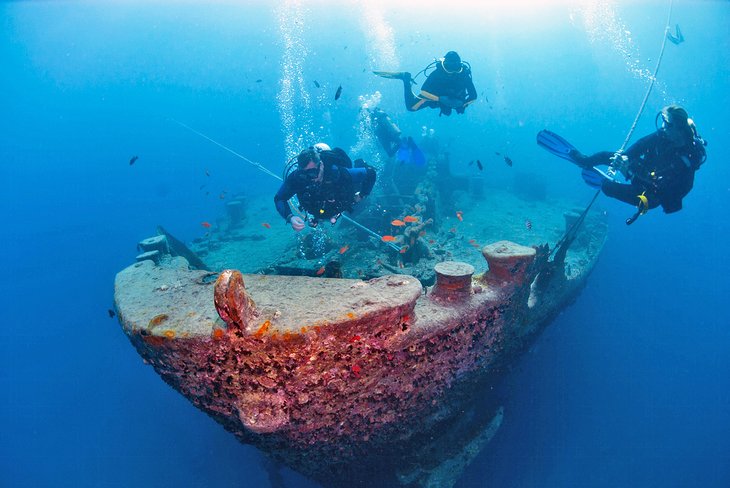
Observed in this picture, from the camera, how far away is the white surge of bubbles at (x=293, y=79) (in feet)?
247

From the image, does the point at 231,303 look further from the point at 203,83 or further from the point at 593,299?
the point at 203,83

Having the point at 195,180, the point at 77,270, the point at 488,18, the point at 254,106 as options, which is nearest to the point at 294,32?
the point at 254,106

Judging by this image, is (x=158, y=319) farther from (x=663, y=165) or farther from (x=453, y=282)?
(x=663, y=165)

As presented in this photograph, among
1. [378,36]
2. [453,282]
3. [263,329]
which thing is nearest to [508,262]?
[453,282]

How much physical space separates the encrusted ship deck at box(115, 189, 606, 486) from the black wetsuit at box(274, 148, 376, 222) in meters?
2.11

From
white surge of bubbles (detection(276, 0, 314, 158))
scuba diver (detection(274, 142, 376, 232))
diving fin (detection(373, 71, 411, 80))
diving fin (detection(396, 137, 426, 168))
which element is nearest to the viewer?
scuba diver (detection(274, 142, 376, 232))

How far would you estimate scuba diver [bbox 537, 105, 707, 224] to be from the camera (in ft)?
14.6

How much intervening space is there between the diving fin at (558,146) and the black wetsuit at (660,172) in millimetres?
920

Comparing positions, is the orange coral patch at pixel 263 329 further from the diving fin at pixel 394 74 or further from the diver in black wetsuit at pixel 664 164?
the diving fin at pixel 394 74

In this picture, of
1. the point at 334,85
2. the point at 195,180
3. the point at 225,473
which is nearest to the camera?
the point at 225,473

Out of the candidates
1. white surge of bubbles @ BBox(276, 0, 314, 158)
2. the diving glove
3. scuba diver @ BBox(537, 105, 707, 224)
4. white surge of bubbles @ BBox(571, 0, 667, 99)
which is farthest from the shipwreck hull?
white surge of bubbles @ BBox(571, 0, 667, 99)

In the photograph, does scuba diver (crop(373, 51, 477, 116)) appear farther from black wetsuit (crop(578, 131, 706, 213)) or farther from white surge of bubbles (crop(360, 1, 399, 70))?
white surge of bubbles (crop(360, 1, 399, 70))

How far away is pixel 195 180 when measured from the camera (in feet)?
196

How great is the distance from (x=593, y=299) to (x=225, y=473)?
1275 cm
